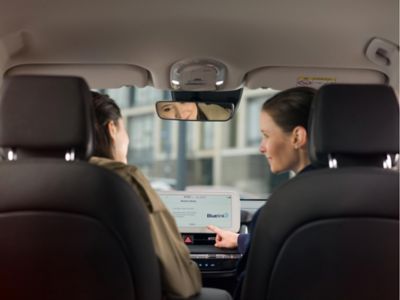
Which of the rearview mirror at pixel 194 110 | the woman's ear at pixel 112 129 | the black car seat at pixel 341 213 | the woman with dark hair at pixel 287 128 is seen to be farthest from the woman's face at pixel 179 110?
the black car seat at pixel 341 213

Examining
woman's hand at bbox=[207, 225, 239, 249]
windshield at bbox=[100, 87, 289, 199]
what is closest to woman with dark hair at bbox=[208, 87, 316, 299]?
woman's hand at bbox=[207, 225, 239, 249]

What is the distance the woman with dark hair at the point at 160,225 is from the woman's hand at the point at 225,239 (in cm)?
86

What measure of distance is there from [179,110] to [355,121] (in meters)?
1.56

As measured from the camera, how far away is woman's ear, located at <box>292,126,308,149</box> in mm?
2404

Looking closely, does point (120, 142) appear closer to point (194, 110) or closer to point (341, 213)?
point (341, 213)

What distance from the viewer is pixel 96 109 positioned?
2.32 m

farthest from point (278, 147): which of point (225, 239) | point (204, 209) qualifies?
point (204, 209)

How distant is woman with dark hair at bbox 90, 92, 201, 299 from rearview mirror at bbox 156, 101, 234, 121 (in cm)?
107

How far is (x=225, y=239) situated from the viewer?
3180 millimetres

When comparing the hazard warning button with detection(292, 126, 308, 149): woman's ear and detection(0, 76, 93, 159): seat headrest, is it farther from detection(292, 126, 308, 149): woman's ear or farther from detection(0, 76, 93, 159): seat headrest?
detection(0, 76, 93, 159): seat headrest

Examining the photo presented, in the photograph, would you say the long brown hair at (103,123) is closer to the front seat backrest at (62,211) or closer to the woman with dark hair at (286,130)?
the front seat backrest at (62,211)

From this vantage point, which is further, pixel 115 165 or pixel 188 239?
pixel 188 239

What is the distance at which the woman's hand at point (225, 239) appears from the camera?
10.4 feet

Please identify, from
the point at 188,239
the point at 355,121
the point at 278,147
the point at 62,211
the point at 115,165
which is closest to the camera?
the point at 62,211
